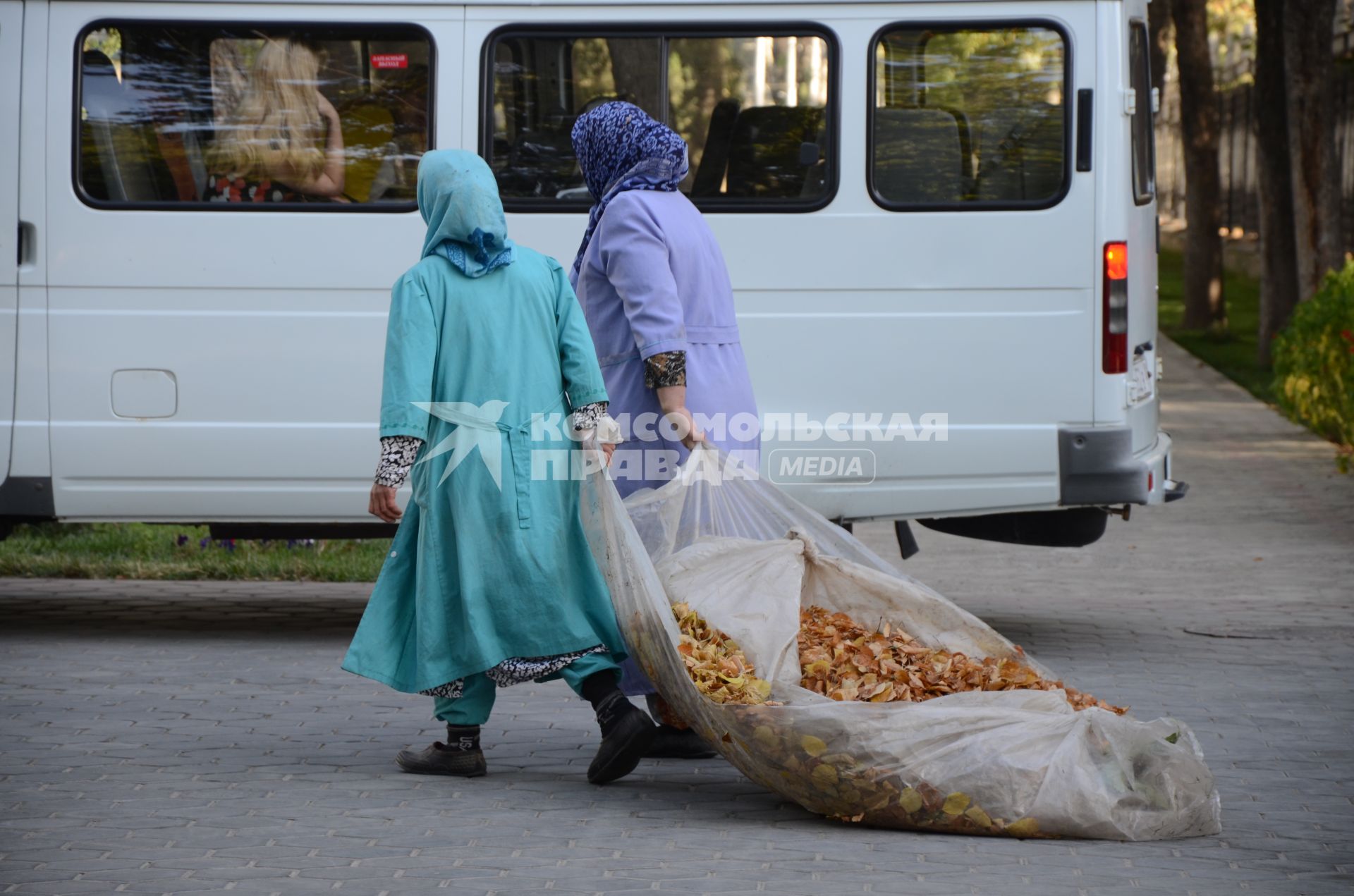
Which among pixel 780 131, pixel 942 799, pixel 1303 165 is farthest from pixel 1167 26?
→ pixel 942 799

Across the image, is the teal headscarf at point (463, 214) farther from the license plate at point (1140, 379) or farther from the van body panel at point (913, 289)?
the license plate at point (1140, 379)

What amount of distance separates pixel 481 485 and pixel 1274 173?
50.1 feet

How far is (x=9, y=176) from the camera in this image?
7.05 m

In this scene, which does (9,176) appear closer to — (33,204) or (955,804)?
(33,204)

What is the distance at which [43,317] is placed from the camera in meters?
7.03

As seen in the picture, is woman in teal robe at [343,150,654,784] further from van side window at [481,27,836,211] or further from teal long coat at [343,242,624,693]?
van side window at [481,27,836,211]

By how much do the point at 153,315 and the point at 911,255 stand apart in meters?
2.82

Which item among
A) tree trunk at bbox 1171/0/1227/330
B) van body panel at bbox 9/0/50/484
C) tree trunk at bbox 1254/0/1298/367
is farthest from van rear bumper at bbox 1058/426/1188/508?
tree trunk at bbox 1171/0/1227/330

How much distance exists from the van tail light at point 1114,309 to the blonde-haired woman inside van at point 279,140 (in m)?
2.88

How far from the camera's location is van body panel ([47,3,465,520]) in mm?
7035

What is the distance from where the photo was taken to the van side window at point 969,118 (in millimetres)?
Result: 6996

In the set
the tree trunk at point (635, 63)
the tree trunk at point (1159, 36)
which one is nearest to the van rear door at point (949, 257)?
the tree trunk at point (635, 63)

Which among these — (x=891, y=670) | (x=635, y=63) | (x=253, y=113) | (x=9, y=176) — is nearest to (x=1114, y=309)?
(x=635, y=63)

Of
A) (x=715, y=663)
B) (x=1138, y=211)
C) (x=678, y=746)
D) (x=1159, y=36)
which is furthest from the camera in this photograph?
(x=1159, y=36)
